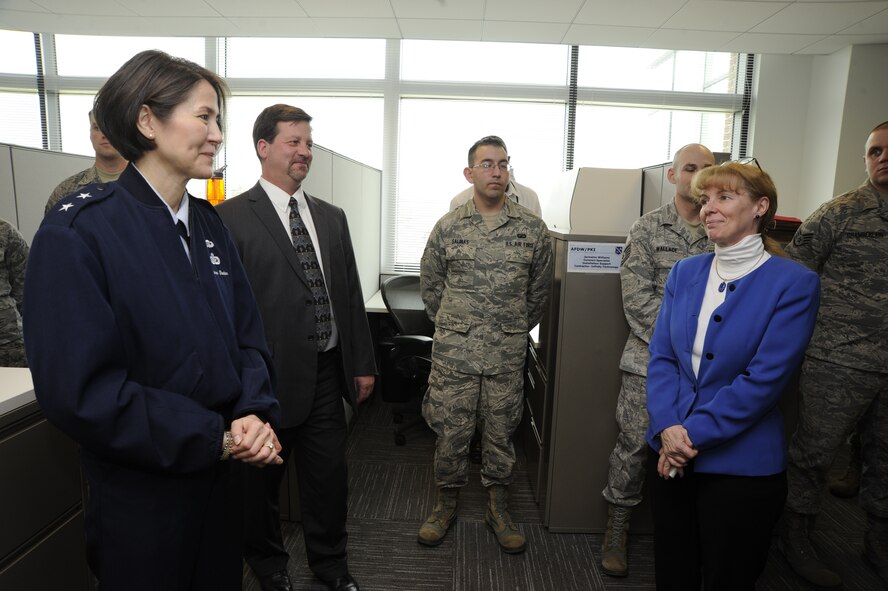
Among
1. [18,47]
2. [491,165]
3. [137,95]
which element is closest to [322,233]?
[491,165]

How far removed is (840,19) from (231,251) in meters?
4.06

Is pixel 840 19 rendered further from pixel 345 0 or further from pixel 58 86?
pixel 58 86

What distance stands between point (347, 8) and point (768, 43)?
2992 mm

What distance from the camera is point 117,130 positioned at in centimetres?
95

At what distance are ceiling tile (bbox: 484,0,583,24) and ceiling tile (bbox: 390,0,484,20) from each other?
80 millimetres

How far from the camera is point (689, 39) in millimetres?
3947

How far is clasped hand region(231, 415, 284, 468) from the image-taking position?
3.25 ft

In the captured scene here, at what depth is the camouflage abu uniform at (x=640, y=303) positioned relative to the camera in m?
1.93

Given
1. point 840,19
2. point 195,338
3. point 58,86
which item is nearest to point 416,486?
point 195,338

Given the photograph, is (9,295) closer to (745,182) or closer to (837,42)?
(745,182)

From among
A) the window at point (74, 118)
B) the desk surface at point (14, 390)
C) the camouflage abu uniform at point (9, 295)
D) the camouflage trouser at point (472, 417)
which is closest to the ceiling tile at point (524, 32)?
the camouflage trouser at point (472, 417)

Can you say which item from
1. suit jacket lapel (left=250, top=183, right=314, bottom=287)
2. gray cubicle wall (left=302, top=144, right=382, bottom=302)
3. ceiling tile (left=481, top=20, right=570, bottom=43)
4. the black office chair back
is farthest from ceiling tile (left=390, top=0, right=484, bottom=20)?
suit jacket lapel (left=250, top=183, right=314, bottom=287)

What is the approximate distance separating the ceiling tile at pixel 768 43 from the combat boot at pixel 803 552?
3228mm

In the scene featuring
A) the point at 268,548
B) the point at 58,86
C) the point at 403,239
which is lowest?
the point at 268,548
